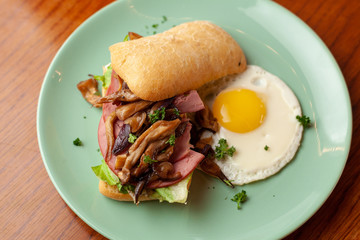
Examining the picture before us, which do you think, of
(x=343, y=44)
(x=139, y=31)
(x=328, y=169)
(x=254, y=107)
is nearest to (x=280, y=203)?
(x=328, y=169)


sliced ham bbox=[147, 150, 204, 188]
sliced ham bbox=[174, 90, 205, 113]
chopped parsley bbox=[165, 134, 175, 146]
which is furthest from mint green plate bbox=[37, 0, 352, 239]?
sliced ham bbox=[174, 90, 205, 113]

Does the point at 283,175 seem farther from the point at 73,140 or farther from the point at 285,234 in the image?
the point at 73,140

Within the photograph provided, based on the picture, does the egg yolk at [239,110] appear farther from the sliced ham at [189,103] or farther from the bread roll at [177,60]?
the sliced ham at [189,103]

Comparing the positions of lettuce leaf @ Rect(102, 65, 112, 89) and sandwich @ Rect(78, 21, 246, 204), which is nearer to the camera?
sandwich @ Rect(78, 21, 246, 204)

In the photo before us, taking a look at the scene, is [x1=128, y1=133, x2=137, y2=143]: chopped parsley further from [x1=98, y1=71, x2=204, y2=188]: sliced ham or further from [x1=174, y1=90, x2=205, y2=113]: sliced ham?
[x1=174, y1=90, x2=205, y2=113]: sliced ham

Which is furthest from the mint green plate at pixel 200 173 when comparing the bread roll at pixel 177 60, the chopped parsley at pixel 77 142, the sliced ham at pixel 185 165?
the bread roll at pixel 177 60
